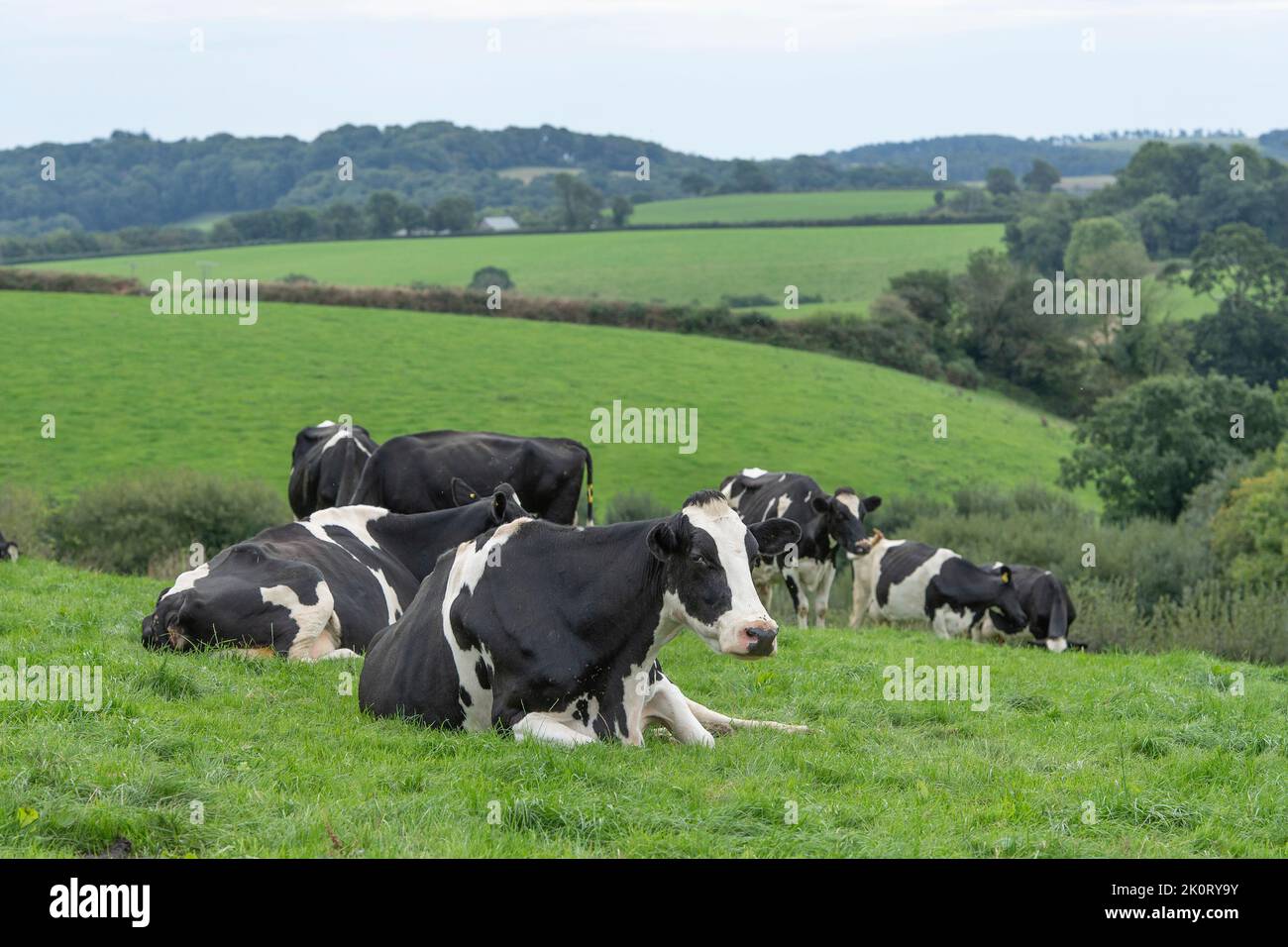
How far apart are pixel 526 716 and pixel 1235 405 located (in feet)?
163

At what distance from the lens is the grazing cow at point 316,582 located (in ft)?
33.8

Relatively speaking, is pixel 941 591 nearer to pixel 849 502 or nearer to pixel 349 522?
pixel 849 502

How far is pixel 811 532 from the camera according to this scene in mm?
20125

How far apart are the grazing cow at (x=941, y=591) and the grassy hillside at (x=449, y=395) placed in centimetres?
2481

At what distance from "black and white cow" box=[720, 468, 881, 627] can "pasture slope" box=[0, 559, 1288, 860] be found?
932cm

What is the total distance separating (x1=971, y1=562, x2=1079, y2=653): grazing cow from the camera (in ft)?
67.6

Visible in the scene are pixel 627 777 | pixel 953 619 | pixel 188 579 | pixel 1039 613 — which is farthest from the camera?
pixel 1039 613

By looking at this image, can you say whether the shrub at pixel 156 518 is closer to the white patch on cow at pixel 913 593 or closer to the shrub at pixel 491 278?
the white patch on cow at pixel 913 593

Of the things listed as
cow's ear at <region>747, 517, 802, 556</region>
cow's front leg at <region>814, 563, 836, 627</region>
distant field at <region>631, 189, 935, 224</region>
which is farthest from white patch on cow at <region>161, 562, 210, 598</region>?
distant field at <region>631, 189, 935, 224</region>

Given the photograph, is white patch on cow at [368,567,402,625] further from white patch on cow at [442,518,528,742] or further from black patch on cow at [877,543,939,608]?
black patch on cow at [877,543,939,608]

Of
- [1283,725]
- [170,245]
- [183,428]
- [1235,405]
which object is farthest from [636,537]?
[170,245]

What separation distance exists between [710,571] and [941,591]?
45.3 feet

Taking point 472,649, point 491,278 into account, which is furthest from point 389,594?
point 491,278

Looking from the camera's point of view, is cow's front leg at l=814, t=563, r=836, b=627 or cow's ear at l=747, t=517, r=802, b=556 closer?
cow's ear at l=747, t=517, r=802, b=556
